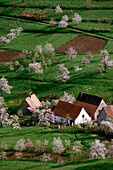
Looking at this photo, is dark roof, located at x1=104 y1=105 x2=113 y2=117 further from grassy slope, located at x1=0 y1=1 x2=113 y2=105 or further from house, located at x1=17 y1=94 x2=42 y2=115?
house, located at x1=17 y1=94 x2=42 y2=115

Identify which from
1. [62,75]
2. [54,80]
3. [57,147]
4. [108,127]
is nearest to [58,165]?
[57,147]

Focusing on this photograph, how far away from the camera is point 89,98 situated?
84.4 meters

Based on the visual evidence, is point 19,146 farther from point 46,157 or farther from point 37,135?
point 37,135

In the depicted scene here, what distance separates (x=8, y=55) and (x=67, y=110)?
5827cm

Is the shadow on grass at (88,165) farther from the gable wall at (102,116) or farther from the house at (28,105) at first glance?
the house at (28,105)

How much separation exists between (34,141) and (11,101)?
3151cm

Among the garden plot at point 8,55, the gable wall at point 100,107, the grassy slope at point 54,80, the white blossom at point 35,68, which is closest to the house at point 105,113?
the gable wall at point 100,107

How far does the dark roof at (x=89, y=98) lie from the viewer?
82425 millimetres

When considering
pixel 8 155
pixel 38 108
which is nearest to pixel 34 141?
pixel 8 155

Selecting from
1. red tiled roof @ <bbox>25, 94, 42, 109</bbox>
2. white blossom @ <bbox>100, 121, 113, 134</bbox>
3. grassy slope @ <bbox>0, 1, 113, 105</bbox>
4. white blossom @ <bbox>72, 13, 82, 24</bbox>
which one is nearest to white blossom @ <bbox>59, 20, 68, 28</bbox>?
grassy slope @ <bbox>0, 1, 113, 105</bbox>

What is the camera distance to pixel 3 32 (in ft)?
495

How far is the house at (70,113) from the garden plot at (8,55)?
49771 mm

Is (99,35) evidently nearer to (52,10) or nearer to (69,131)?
(52,10)

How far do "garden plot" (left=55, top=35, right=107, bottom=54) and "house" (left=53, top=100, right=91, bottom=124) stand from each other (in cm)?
5104
